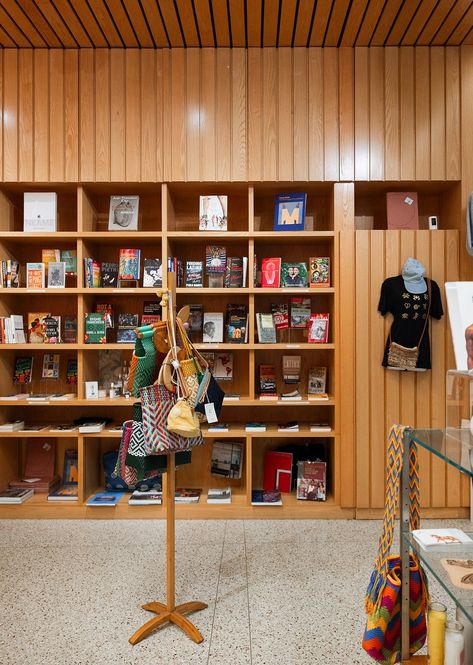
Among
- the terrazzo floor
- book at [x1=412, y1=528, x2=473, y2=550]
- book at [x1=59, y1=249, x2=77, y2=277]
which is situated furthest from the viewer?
book at [x1=59, y1=249, x2=77, y2=277]

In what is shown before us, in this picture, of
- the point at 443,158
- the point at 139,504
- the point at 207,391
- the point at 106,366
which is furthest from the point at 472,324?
the point at 106,366

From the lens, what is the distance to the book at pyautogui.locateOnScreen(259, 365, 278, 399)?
12.7 feet

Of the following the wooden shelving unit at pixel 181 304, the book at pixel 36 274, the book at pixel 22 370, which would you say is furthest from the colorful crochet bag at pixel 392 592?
the book at pixel 22 370

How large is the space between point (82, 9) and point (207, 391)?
2.97 metres

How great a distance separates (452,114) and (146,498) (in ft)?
13.1

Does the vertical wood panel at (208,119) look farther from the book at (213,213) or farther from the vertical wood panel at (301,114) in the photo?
the vertical wood panel at (301,114)

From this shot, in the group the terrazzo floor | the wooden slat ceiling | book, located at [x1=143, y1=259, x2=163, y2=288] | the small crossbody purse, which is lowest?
the terrazzo floor

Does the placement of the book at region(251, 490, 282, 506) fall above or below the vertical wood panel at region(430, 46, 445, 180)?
below

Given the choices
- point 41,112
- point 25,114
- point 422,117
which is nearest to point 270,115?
point 422,117

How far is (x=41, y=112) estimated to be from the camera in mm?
3758

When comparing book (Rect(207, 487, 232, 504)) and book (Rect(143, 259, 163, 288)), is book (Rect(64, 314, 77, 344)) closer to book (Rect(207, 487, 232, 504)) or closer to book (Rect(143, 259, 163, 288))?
book (Rect(143, 259, 163, 288))

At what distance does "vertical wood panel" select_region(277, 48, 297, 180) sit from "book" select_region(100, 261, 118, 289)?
5.26ft

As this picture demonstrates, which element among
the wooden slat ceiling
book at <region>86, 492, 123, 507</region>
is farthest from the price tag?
the wooden slat ceiling

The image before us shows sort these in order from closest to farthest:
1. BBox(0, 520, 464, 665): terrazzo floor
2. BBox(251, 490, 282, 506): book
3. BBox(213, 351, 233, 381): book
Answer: BBox(0, 520, 464, 665): terrazzo floor < BBox(251, 490, 282, 506): book < BBox(213, 351, 233, 381): book
